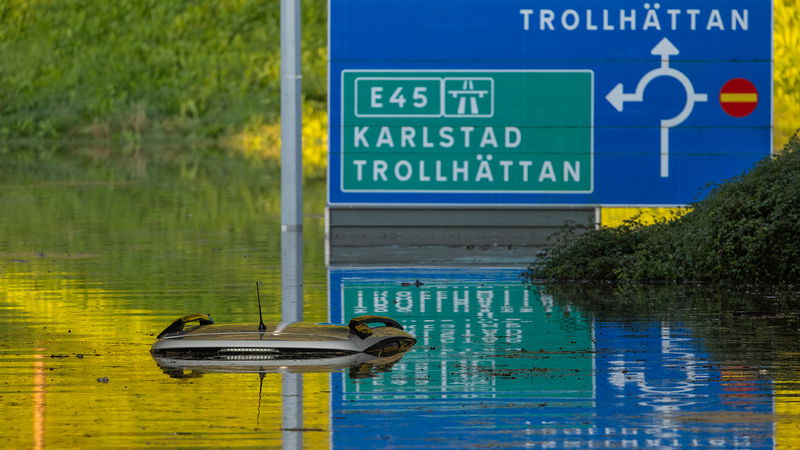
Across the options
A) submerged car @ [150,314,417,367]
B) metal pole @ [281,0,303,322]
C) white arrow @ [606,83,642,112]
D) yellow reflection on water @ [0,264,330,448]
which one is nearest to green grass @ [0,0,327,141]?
metal pole @ [281,0,303,322]

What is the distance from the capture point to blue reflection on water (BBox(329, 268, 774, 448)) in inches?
404

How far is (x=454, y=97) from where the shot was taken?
75.7ft

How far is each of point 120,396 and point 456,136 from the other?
1181cm

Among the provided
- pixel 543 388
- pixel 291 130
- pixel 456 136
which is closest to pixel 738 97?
pixel 456 136

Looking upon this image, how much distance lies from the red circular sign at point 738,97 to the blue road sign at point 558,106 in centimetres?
1

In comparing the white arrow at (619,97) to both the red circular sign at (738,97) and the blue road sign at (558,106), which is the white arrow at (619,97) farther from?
the red circular sign at (738,97)

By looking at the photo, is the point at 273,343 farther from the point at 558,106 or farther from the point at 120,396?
the point at 558,106

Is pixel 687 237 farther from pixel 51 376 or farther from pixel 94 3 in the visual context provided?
pixel 94 3

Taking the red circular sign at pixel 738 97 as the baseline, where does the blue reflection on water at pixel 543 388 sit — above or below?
below

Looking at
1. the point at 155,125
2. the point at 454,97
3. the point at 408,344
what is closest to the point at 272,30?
the point at 155,125

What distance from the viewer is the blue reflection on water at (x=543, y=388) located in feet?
33.7

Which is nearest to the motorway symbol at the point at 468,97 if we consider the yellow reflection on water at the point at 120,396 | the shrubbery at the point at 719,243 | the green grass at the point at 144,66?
the shrubbery at the point at 719,243

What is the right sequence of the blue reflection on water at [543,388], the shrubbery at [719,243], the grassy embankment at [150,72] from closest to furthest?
the blue reflection on water at [543,388]
the shrubbery at [719,243]
the grassy embankment at [150,72]

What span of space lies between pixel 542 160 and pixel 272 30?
58882 millimetres
